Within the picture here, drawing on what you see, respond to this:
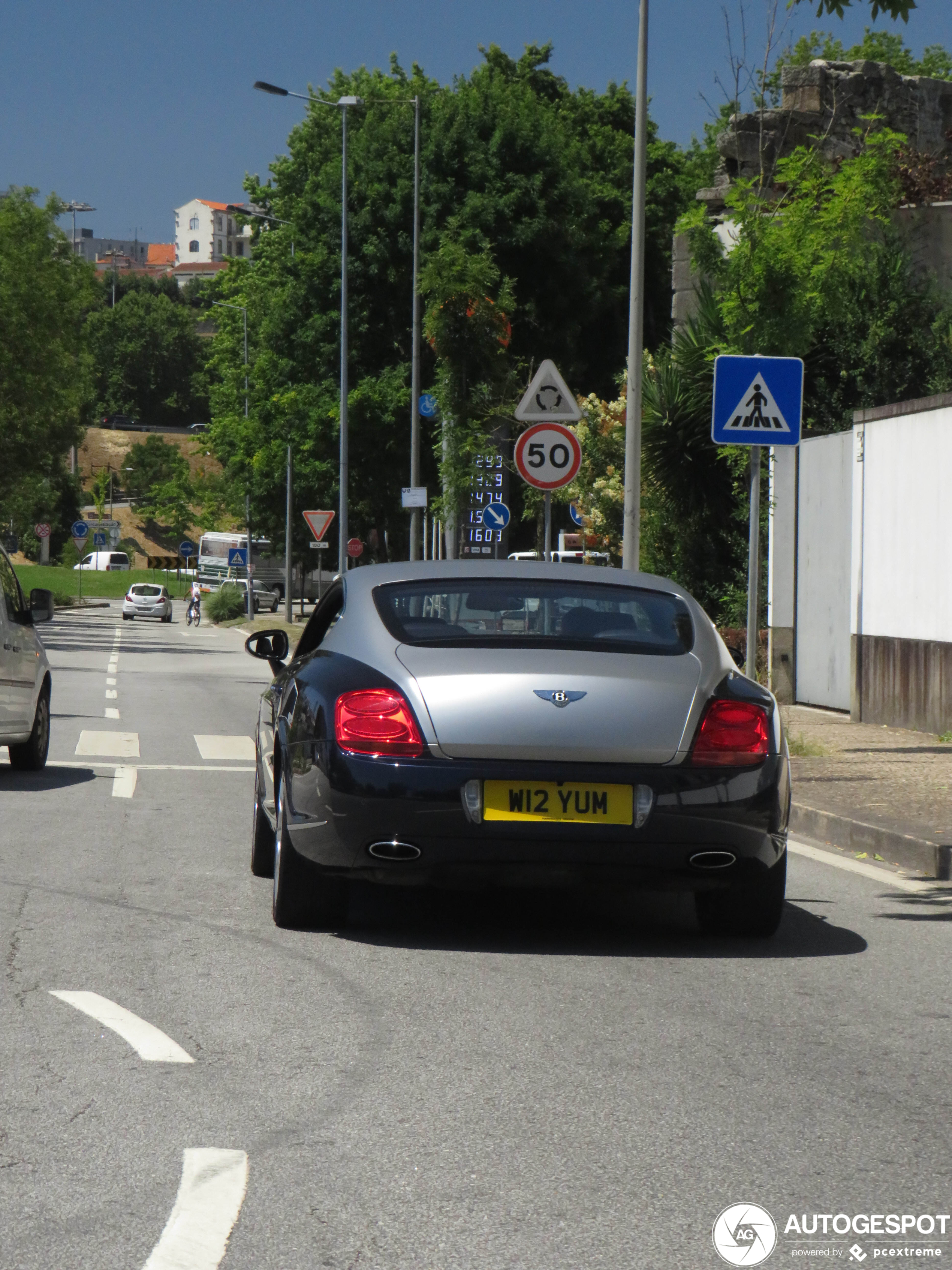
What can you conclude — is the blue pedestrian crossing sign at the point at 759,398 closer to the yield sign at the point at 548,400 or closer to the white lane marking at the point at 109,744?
the yield sign at the point at 548,400

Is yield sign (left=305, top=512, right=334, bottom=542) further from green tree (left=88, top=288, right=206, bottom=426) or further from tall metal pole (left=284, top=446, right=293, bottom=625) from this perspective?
green tree (left=88, top=288, right=206, bottom=426)

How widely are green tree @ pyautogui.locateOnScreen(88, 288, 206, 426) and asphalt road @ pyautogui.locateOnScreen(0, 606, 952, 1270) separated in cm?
16733

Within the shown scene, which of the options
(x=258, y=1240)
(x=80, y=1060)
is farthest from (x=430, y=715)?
(x=258, y=1240)

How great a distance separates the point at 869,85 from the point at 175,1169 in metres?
31.7

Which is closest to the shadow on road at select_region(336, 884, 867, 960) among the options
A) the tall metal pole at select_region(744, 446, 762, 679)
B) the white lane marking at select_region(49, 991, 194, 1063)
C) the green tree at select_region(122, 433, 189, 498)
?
the white lane marking at select_region(49, 991, 194, 1063)

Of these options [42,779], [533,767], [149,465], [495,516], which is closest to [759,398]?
[42,779]

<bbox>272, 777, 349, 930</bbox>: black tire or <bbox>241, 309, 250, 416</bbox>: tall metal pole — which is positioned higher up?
<bbox>241, 309, 250, 416</bbox>: tall metal pole

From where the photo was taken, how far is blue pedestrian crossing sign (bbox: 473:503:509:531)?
107ft

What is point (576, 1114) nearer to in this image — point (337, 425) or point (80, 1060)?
point (80, 1060)

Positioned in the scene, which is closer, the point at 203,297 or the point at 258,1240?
the point at 258,1240

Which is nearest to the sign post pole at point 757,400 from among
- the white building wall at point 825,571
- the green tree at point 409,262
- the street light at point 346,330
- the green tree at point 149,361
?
the white building wall at point 825,571

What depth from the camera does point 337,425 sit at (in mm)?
50094

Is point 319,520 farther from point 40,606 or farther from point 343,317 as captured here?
point 40,606

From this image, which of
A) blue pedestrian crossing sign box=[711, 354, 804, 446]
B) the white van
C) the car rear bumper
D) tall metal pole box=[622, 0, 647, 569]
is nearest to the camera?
the car rear bumper
